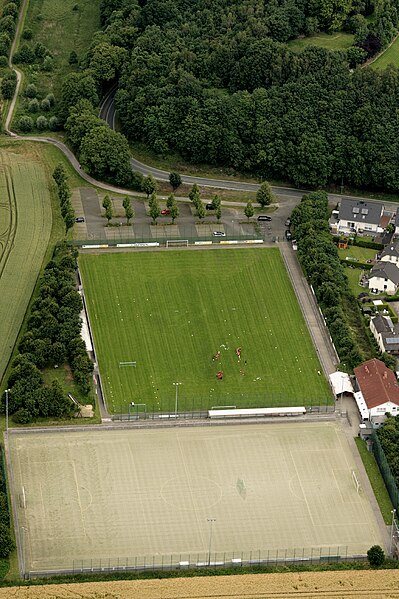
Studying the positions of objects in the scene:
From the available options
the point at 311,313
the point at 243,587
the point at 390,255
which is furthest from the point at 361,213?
the point at 243,587

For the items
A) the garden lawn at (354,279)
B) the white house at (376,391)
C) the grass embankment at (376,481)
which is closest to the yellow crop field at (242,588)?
the grass embankment at (376,481)

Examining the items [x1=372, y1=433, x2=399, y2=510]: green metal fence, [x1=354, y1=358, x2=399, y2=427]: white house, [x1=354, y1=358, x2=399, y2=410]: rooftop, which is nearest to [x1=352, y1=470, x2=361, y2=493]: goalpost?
[x1=372, y1=433, x2=399, y2=510]: green metal fence

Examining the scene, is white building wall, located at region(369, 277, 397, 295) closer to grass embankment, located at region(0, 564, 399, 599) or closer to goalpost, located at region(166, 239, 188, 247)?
goalpost, located at region(166, 239, 188, 247)

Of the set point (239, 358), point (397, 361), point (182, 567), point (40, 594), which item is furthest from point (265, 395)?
point (40, 594)

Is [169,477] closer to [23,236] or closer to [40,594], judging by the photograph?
[40,594]

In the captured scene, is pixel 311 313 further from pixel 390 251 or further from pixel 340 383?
pixel 390 251

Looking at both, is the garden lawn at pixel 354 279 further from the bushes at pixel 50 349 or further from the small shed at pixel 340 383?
the bushes at pixel 50 349
